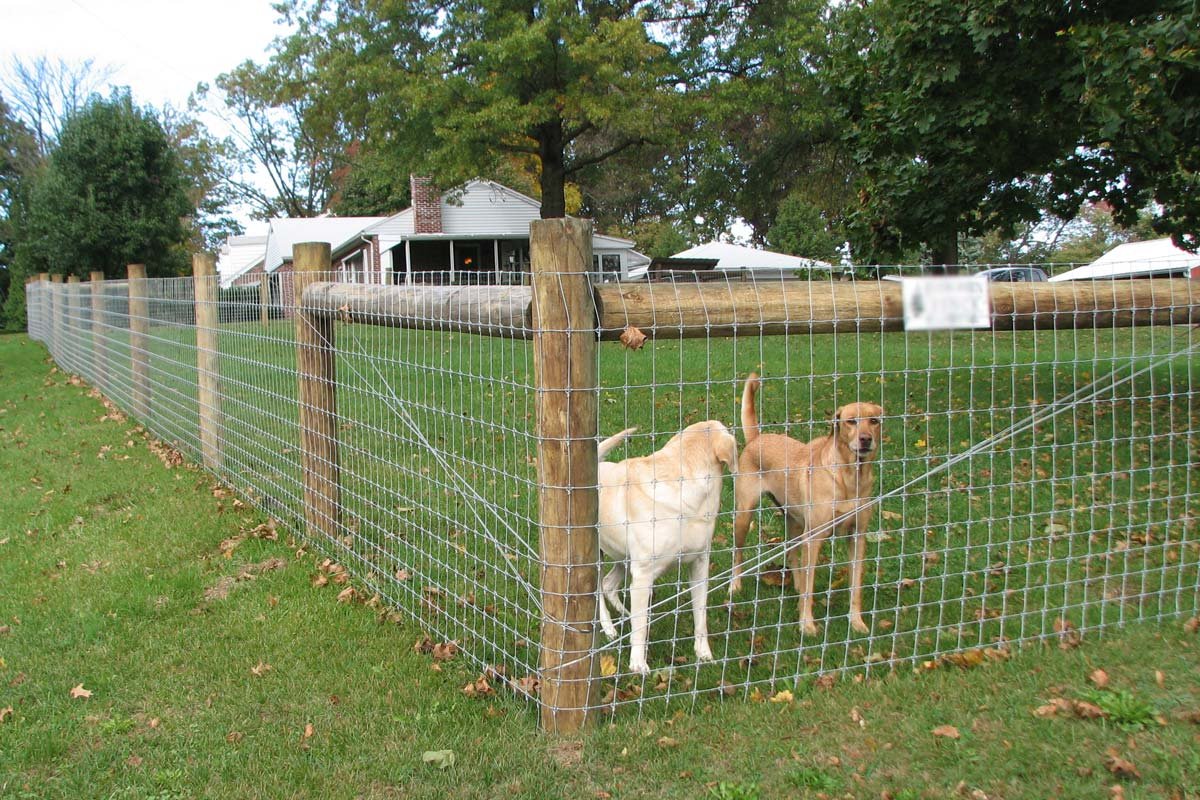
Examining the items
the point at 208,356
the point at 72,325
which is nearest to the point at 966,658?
the point at 208,356

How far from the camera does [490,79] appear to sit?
21391 mm

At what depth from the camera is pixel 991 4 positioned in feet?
26.5

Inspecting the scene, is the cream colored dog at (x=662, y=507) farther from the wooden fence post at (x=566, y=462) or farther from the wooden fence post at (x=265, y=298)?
the wooden fence post at (x=265, y=298)

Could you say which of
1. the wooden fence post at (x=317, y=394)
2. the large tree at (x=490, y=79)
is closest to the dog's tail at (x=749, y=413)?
the wooden fence post at (x=317, y=394)

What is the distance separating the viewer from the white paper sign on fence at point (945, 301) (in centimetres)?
275

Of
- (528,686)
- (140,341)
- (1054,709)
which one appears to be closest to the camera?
(1054,709)

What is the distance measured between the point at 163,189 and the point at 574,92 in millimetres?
12926

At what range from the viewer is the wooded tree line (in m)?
8.20

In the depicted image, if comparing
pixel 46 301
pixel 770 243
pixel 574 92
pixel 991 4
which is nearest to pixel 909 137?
pixel 991 4

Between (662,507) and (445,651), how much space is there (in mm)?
1284

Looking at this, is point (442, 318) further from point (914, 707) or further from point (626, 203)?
point (626, 203)

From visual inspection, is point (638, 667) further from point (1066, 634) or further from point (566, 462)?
point (1066, 634)

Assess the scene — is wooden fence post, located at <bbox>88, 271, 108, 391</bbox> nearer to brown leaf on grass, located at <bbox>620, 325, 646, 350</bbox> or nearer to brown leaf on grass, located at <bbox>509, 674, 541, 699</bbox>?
brown leaf on grass, located at <bbox>509, 674, 541, 699</bbox>

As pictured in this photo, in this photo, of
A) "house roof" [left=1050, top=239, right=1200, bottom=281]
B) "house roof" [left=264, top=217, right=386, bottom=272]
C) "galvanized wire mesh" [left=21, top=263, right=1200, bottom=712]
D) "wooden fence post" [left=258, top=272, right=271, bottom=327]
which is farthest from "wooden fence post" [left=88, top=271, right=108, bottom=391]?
"house roof" [left=264, top=217, right=386, bottom=272]
